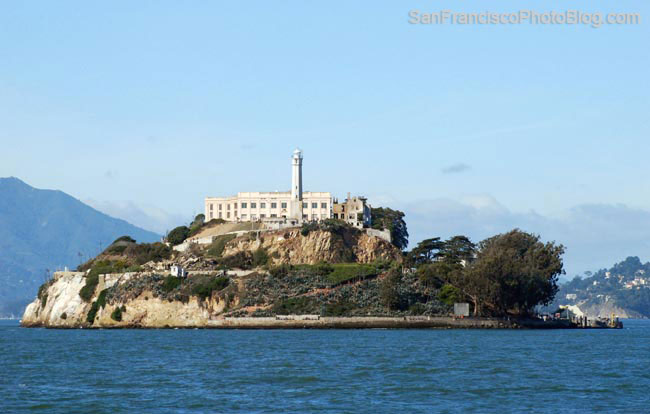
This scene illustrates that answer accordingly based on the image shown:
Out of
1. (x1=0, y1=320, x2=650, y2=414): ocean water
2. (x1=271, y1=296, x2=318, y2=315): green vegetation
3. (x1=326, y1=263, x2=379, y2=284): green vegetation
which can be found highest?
(x1=326, y1=263, x2=379, y2=284): green vegetation

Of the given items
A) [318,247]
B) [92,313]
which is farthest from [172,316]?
[318,247]

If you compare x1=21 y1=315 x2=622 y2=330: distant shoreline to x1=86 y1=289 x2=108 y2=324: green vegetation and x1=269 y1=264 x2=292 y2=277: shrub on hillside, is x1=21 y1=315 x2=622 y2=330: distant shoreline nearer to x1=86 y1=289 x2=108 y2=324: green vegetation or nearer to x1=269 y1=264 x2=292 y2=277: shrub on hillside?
x1=269 y1=264 x2=292 y2=277: shrub on hillside

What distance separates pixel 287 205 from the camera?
159 meters

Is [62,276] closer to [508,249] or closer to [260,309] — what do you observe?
[260,309]

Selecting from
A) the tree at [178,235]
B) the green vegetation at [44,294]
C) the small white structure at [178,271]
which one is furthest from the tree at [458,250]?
the green vegetation at [44,294]

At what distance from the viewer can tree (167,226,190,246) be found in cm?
16400

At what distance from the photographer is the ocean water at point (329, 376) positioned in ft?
167

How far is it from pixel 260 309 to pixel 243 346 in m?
40.4

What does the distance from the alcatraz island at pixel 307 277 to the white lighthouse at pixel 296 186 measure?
0.15 m

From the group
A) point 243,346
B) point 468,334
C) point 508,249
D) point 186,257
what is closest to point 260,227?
point 186,257

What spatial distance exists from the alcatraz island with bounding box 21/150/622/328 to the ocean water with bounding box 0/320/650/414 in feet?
79.1

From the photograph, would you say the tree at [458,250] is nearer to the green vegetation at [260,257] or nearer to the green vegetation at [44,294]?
the green vegetation at [260,257]

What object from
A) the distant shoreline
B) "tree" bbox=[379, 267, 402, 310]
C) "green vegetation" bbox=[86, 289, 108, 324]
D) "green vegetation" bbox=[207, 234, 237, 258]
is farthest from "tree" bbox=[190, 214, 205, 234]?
"tree" bbox=[379, 267, 402, 310]

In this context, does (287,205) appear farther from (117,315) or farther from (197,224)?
(117,315)
